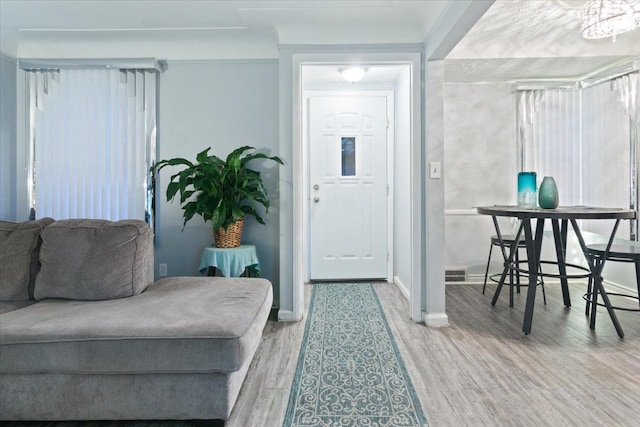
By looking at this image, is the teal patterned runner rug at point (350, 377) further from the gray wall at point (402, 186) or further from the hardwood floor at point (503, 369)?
the gray wall at point (402, 186)

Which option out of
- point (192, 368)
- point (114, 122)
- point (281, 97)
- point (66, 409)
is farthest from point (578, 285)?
point (114, 122)

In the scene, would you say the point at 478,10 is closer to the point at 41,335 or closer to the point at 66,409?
the point at 41,335

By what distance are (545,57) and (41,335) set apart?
13.5 feet

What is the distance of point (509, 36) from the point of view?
134 inches

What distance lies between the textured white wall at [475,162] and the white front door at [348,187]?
2.35ft

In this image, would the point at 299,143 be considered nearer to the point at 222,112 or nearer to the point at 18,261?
the point at 222,112

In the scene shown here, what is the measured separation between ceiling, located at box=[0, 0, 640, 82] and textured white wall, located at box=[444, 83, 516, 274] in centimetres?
44

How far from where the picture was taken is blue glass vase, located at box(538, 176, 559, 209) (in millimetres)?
2814

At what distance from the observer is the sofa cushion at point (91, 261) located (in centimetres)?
206

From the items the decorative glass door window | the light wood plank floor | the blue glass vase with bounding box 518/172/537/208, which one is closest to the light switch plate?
the blue glass vase with bounding box 518/172/537/208

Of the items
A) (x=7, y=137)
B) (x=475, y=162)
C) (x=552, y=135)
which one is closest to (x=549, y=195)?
(x=475, y=162)

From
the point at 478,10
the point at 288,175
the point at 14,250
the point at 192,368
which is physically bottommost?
the point at 192,368

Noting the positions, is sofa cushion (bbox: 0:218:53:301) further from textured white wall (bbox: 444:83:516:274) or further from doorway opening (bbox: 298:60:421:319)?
textured white wall (bbox: 444:83:516:274)

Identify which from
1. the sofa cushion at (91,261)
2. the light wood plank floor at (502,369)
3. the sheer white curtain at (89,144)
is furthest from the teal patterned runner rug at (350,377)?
the sheer white curtain at (89,144)
